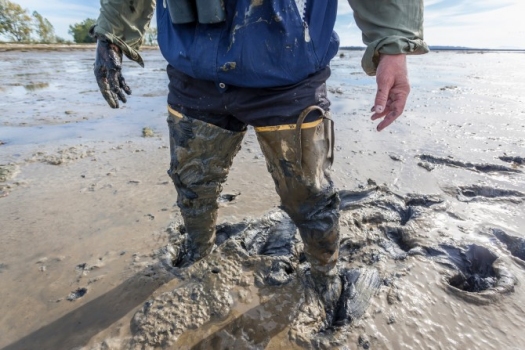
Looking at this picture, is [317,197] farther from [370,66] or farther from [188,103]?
[188,103]

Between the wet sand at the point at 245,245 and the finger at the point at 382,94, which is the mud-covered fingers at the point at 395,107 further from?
the wet sand at the point at 245,245

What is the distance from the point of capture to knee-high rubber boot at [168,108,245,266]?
159 centimetres

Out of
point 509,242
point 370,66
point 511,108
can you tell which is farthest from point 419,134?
point 370,66

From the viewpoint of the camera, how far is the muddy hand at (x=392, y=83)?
1193mm

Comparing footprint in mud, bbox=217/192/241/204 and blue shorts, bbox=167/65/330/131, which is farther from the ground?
blue shorts, bbox=167/65/330/131

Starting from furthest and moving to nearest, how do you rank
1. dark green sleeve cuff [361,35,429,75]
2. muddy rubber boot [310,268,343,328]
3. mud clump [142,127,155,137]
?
mud clump [142,127,155,137]
muddy rubber boot [310,268,343,328]
dark green sleeve cuff [361,35,429,75]

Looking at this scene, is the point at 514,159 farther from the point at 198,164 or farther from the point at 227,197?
→ the point at 198,164

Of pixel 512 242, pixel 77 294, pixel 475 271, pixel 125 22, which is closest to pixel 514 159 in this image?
pixel 512 242

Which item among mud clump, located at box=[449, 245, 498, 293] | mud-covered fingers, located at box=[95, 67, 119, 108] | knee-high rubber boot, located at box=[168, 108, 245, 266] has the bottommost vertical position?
mud clump, located at box=[449, 245, 498, 293]

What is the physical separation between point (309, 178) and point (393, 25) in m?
0.69

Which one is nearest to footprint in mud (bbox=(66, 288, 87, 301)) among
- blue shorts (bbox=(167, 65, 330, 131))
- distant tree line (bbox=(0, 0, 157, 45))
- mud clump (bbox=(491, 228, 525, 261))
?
blue shorts (bbox=(167, 65, 330, 131))

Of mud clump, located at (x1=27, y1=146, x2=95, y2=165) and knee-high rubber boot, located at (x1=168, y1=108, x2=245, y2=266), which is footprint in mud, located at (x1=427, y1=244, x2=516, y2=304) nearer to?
knee-high rubber boot, located at (x1=168, y1=108, x2=245, y2=266)

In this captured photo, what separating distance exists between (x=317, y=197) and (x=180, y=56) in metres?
0.90

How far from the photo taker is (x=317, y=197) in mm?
1536
